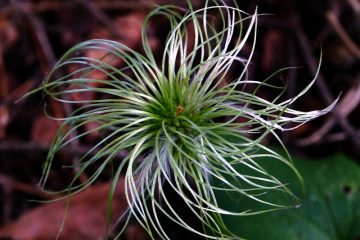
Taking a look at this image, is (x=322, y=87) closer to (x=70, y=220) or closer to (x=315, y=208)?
(x=315, y=208)

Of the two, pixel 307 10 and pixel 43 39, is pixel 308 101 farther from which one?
pixel 43 39

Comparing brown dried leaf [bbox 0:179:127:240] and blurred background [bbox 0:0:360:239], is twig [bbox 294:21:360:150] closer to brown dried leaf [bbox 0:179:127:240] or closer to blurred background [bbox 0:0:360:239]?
blurred background [bbox 0:0:360:239]

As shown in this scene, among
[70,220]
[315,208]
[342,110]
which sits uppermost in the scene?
[342,110]

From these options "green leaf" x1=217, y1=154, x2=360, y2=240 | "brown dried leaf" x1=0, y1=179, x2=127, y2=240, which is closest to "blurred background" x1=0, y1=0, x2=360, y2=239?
"brown dried leaf" x1=0, y1=179, x2=127, y2=240

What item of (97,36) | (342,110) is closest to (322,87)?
(342,110)

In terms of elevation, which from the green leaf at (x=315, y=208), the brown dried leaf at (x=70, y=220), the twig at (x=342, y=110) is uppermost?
the twig at (x=342, y=110)

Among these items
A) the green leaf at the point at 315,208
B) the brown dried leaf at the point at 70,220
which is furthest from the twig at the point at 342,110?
the brown dried leaf at the point at 70,220

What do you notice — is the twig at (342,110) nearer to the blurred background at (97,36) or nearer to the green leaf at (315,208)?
the blurred background at (97,36)
